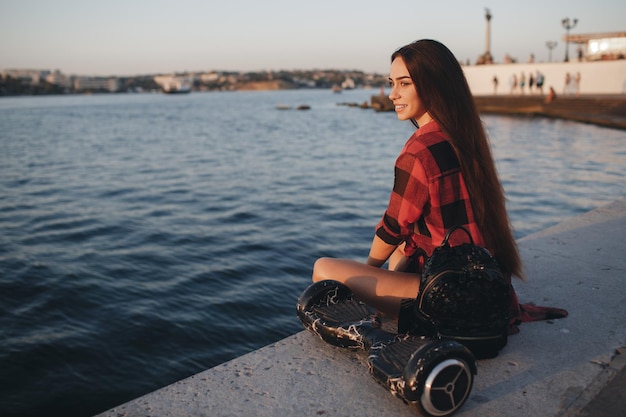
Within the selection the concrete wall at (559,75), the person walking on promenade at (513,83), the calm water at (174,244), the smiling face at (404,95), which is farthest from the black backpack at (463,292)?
the person walking on promenade at (513,83)

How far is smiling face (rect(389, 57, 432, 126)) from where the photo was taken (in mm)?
2740

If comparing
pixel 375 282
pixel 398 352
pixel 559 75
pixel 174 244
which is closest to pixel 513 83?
pixel 559 75

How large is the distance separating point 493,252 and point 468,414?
863 millimetres

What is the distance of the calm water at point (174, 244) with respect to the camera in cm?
493

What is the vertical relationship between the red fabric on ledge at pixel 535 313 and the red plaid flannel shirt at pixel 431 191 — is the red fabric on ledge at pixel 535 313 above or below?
below

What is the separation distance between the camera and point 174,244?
29.4ft

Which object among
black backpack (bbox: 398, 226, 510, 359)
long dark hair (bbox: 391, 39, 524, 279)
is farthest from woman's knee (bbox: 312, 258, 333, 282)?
long dark hair (bbox: 391, 39, 524, 279)

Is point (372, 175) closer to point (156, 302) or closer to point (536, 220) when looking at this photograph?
point (536, 220)

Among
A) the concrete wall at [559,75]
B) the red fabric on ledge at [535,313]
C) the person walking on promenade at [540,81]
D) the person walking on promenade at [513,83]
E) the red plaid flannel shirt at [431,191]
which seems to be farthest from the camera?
the person walking on promenade at [513,83]

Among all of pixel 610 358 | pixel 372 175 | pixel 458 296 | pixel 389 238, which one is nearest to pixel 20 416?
pixel 389 238

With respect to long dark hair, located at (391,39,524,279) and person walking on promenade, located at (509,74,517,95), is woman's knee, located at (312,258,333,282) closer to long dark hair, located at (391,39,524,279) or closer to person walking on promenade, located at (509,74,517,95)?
long dark hair, located at (391,39,524,279)

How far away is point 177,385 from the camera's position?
2594 mm

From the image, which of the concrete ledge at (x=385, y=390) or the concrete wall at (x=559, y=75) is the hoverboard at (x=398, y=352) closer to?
the concrete ledge at (x=385, y=390)

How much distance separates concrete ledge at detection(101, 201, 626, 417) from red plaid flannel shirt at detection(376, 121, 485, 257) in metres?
0.69
